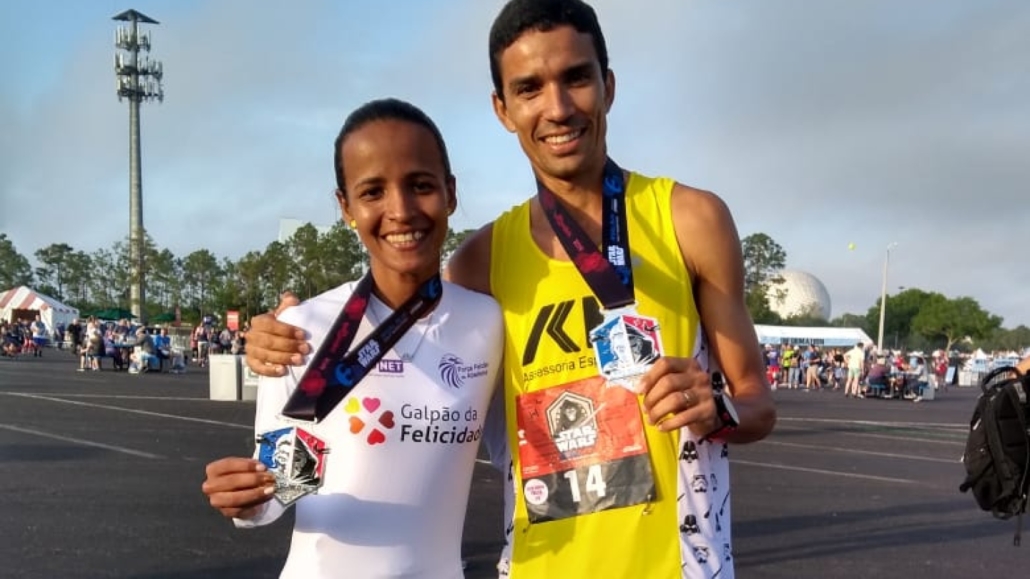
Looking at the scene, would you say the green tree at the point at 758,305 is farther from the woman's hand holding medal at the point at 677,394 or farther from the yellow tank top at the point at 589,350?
the woman's hand holding medal at the point at 677,394

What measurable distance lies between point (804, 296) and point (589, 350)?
110278mm

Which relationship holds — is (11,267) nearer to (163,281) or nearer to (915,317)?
(163,281)

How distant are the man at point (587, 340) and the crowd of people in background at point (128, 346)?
2298 cm

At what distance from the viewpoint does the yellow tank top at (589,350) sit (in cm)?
210

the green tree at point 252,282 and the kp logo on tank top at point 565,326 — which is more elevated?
the green tree at point 252,282

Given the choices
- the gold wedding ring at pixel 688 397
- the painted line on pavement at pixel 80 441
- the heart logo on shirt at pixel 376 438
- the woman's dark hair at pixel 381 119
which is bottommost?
the painted line on pavement at pixel 80 441

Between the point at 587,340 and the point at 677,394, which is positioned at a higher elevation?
the point at 587,340

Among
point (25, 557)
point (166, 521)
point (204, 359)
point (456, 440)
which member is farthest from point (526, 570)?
point (204, 359)

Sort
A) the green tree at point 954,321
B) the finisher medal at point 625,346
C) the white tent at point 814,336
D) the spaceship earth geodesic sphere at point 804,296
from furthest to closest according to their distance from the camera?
1. the spaceship earth geodesic sphere at point 804,296
2. the green tree at point 954,321
3. the white tent at point 814,336
4. the finisher medal at point 625,346

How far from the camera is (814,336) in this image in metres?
57.7

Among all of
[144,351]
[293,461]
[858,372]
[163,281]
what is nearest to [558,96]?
[293,461]

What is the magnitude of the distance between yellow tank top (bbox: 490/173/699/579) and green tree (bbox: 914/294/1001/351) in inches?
3713

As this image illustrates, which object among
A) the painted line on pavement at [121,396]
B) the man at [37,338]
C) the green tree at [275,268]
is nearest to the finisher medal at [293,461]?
the painted line on pavement at [121,396]

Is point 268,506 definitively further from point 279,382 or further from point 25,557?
point 25,557
